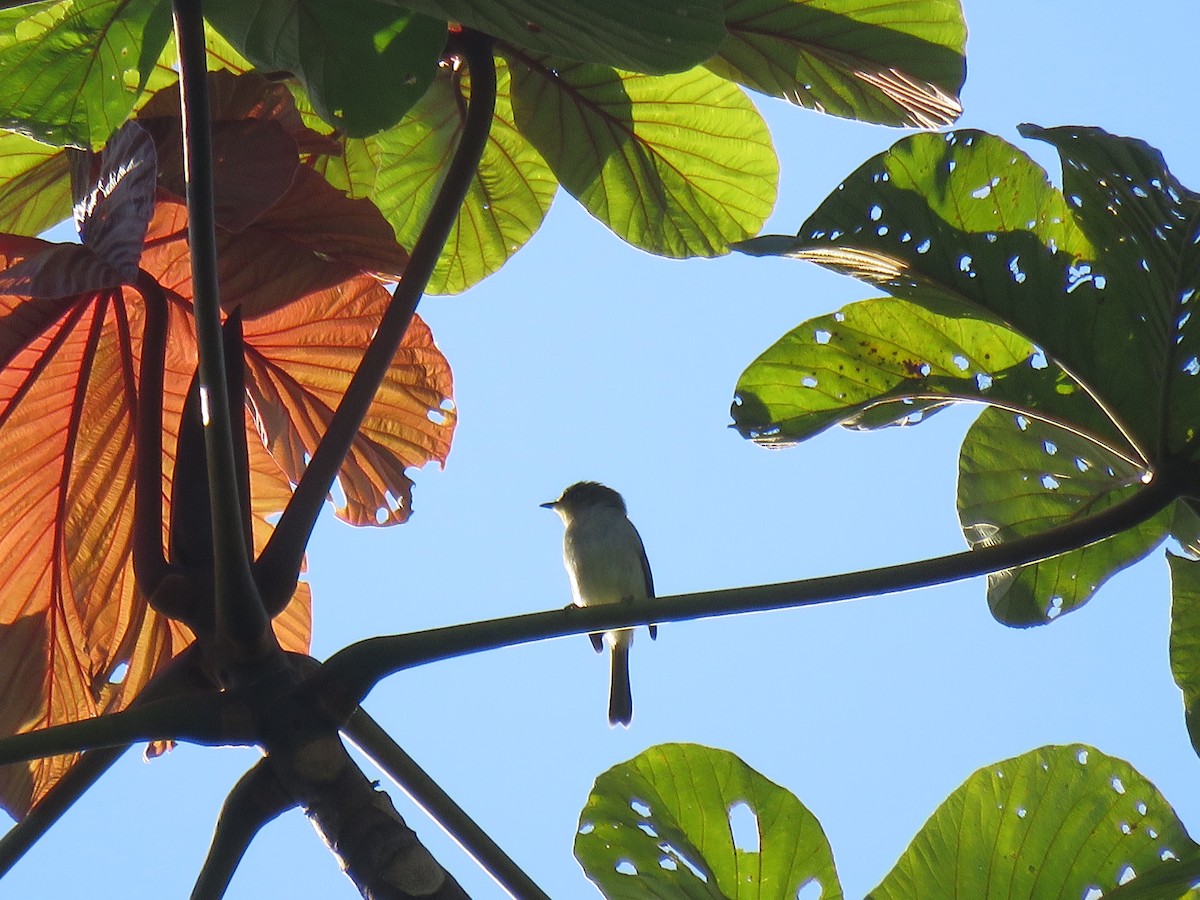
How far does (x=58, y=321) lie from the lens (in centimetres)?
187

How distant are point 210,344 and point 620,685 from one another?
12.5ft

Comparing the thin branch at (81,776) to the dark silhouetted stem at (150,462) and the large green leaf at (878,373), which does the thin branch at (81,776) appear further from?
the large green leaf at (878,373)

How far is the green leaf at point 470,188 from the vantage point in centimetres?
236

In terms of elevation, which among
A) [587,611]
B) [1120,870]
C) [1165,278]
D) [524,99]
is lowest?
[1120,870]

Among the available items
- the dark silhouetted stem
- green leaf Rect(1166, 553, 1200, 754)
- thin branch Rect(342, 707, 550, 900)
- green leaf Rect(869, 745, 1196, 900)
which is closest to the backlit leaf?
the dark silhouetted stem

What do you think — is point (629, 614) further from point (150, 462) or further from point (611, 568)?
point (611, 568)

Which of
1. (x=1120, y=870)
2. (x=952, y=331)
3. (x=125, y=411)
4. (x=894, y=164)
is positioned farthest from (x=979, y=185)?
(x=125, y=411)

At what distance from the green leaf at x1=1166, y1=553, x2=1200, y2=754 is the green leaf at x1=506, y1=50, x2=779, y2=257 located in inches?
38.1

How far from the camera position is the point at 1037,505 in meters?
1.99

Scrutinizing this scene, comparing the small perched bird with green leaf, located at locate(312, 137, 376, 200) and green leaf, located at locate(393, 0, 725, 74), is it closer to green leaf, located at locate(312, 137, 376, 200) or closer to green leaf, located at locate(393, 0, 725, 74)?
green leaf, located at locate(312, 137, 376, 200)

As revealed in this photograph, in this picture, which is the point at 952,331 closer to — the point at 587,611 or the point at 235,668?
the point at 587,611

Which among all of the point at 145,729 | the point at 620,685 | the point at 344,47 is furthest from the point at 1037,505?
the point at 620,685

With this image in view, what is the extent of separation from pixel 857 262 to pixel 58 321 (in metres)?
1.17

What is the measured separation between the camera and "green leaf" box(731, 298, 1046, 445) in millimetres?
1793
